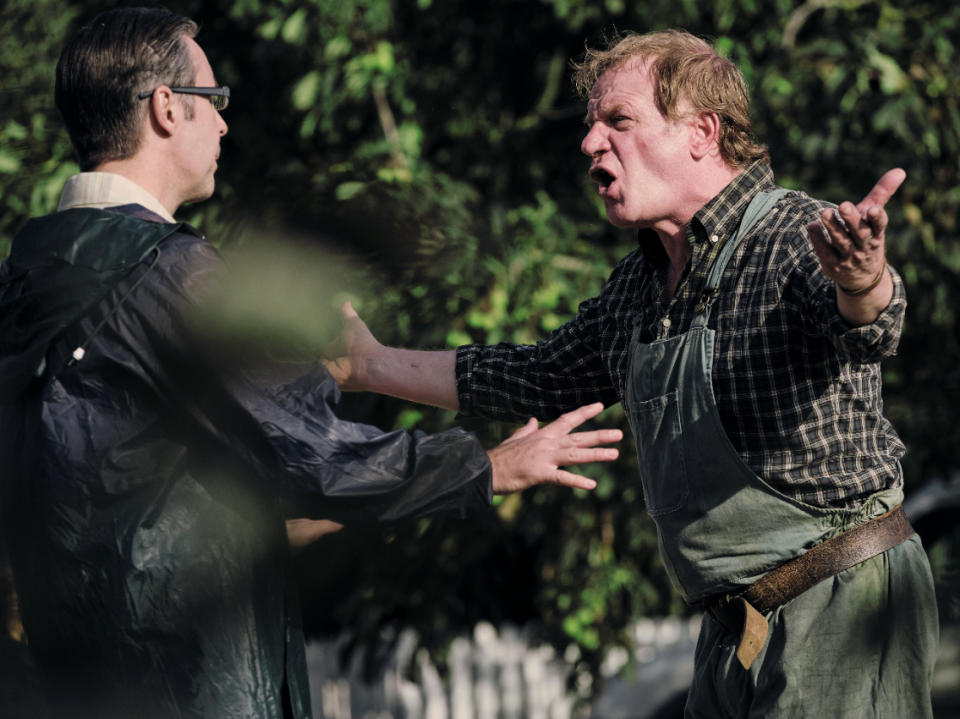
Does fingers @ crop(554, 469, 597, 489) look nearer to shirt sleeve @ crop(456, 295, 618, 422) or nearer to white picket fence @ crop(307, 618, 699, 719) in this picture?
shirt sleeve @ crop(456, 295, 618, 422)

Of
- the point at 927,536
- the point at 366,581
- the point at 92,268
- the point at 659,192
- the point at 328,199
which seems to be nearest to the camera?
the point at 92,268

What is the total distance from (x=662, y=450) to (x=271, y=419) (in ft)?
2.39

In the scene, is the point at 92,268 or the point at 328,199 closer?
the point at 92,268

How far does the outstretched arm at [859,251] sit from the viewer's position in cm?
190

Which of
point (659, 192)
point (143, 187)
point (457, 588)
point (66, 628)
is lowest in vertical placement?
point (457, 588)

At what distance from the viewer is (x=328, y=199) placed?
4.82 m

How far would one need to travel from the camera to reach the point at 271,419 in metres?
2.00

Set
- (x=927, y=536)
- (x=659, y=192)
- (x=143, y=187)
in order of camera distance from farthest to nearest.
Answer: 1. (x=927, y=536)
2. (x=659, y=192)
3. (x=143, y=187)

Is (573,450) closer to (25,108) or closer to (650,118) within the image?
(650,118)

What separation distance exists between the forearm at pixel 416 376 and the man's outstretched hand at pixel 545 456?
1.61 feet

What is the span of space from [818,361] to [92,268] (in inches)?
46.0

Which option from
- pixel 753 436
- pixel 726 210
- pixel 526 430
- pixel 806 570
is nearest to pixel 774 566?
pixel 806 570

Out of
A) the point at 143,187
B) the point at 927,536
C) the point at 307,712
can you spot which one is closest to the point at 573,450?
the point at 307,712

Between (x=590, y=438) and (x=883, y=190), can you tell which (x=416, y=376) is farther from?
(x=883, y=190)
